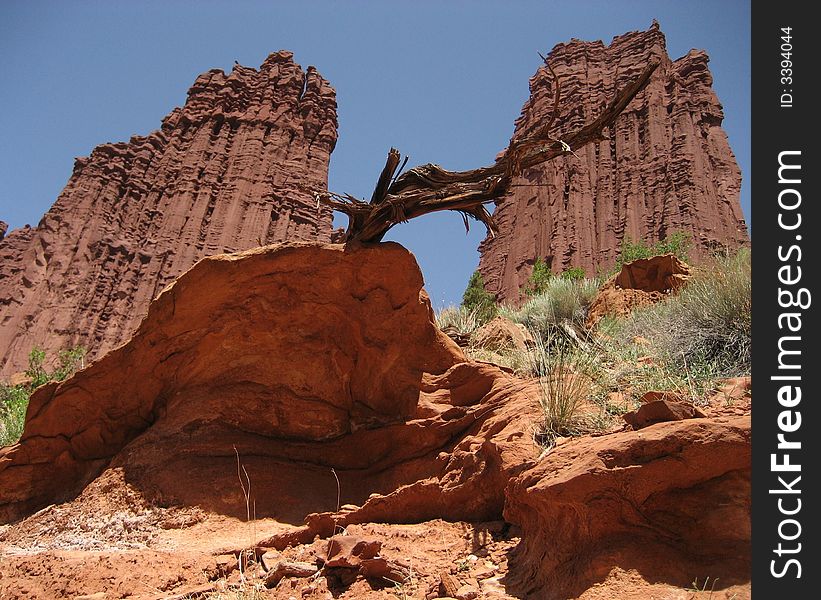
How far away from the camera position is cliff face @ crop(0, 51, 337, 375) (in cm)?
3500

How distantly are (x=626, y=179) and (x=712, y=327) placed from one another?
33.5 metres

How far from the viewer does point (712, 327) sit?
6898mm

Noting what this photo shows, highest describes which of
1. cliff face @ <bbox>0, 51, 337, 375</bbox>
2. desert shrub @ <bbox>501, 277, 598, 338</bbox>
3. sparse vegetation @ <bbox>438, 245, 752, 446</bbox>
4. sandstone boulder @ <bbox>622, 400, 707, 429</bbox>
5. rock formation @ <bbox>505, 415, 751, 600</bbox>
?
cliff face @ <bbox>0, 51, 337, 375</bbox>

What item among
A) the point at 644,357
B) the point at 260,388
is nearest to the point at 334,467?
the point at 260,388

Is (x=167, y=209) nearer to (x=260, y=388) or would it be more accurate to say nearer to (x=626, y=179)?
(x=626, y=179)

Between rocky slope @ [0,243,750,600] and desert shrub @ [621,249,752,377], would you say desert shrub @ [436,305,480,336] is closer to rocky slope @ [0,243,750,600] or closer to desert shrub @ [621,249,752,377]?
desert shrub @ [621,249,752,377]

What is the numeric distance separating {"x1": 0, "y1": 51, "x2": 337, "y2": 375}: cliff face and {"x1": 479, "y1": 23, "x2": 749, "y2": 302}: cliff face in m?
13.8

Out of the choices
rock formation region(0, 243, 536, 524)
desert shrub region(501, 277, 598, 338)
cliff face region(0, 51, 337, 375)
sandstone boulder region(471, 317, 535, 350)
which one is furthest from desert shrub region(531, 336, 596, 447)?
cliff face region(0, 51, 337, 375)

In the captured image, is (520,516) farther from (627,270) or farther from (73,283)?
(73,283)

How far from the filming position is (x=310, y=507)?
18.6 ft

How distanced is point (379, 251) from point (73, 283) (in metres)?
35.5

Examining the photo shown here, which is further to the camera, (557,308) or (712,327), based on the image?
(557,308)

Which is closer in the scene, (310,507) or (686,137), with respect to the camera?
(310,507)

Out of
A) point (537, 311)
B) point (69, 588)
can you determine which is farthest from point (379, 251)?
point (537, 311)
